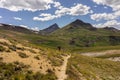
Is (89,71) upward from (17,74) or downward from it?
downward

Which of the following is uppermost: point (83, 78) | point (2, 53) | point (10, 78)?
point (2, 53)

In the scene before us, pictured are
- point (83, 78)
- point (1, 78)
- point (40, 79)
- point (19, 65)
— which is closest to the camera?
point (1, 78)

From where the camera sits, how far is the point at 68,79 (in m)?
30.1

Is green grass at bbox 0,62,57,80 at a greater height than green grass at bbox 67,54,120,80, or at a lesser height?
greater

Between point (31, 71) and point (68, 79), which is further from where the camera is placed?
point (68, 79)

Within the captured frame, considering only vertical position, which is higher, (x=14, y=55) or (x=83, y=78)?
(x=14, y=55)

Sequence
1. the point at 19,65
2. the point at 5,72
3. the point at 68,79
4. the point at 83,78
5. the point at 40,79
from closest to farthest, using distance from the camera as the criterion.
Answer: the point at 5,72 → the point at 40,79 → the point at 19,65 → the point at 68,79 → the point at 83,78

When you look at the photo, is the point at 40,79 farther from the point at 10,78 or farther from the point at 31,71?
the point at 10,78

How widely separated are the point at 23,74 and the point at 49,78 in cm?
379

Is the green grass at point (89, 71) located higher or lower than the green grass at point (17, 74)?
lower

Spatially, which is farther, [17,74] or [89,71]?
[89,71]

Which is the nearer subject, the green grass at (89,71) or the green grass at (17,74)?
the green grass at (17,74)

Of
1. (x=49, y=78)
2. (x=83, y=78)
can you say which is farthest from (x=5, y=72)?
(x=83, y=78)

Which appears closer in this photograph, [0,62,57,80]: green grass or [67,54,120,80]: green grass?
[0,62,57,80]: green grass
